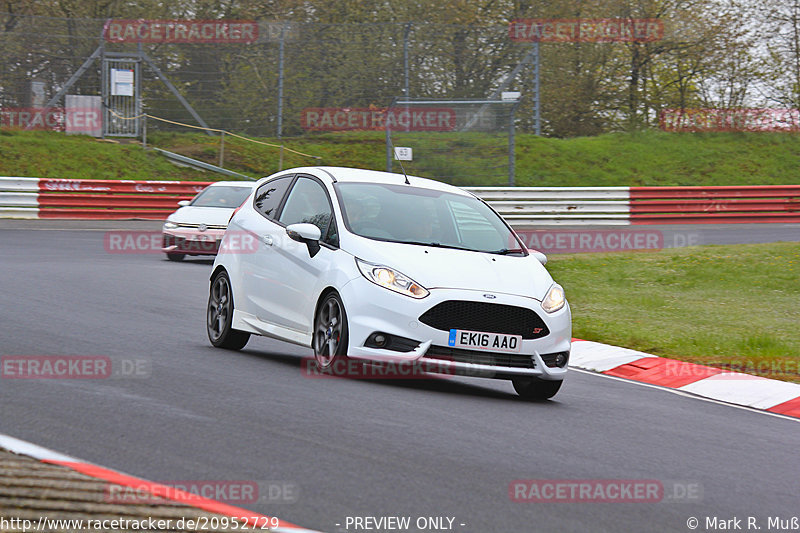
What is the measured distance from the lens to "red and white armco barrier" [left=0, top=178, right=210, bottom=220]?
2809cm

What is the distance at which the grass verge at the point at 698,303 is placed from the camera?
11.8 metres

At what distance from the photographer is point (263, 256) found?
996cm

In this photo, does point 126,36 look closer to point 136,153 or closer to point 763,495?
point 136,153

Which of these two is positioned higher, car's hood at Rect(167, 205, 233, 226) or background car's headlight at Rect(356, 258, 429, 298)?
background car's headlight at Rect(356, 258, 429, 298)

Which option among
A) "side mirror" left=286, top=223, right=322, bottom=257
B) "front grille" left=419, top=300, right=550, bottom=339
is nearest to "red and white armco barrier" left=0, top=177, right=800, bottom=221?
"side mirror" left=286, top=223, right=322, bottom=257

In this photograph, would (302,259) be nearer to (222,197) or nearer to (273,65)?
(222,197)

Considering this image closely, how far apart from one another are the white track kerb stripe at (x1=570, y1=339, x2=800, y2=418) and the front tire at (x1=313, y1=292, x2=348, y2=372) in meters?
3.29

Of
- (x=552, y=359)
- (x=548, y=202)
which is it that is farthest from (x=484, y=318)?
(x=548, y=202)

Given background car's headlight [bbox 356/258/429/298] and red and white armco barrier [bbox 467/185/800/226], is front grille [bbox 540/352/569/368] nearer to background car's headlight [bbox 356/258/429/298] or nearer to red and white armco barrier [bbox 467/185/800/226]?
background car's headlight [bbox 356/258/429/298]

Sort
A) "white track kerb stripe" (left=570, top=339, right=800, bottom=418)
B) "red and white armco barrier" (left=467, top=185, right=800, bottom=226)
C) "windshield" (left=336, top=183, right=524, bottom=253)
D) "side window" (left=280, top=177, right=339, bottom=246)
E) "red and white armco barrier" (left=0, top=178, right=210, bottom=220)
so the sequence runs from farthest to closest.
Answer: "red and white armco barrier" (left=467, top=185, right=800, bottom=226) < "red and white armco barrier" (left=0, top=178, right=210, bottom=220) < "white track kerb stripe" (left=570, top=339, right=800, bottom=418) < "side window" (left=280, top=177, right=339, bottom=246) < "windshield" (left=336, top=183, right=524, bottom=253)

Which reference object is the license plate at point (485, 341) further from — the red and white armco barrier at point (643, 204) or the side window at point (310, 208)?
the red and white armco barrier at point (643, 204)

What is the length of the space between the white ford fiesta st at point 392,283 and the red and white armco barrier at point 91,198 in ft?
62.5

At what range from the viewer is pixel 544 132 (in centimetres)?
3875

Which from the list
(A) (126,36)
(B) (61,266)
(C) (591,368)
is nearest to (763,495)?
(C) (591,368)
